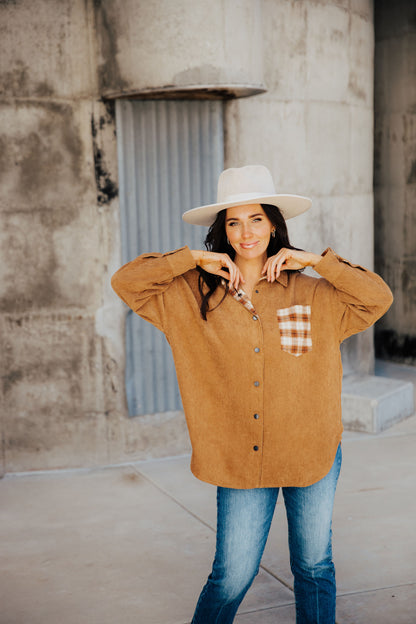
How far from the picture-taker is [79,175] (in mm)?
5801

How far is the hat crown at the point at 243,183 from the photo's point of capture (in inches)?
122

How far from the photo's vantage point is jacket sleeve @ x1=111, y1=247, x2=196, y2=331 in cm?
299

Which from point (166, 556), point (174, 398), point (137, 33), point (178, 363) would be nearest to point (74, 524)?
point (166, 556)

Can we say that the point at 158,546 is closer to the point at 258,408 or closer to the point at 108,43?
the point at 258,408

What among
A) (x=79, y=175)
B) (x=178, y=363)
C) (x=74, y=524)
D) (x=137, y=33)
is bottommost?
(x=74, y=524)

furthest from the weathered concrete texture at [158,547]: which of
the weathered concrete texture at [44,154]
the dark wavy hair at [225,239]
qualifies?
the weathered concrete texture at [44,154]

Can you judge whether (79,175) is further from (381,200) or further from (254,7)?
(381,200)

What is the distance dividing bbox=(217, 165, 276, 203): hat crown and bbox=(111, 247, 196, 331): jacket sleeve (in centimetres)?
→ 30

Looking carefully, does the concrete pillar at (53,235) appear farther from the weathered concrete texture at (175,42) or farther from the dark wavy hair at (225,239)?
the dark wavy hair at (225,239)

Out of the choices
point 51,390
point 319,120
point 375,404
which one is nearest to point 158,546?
point 51,390

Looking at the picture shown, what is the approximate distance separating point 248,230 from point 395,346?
276 inches

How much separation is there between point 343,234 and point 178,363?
4735 millimetres

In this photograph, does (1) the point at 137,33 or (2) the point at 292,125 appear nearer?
(1) the point at 137,33

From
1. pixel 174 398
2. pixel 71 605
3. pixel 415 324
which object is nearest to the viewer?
pixel 71 605
